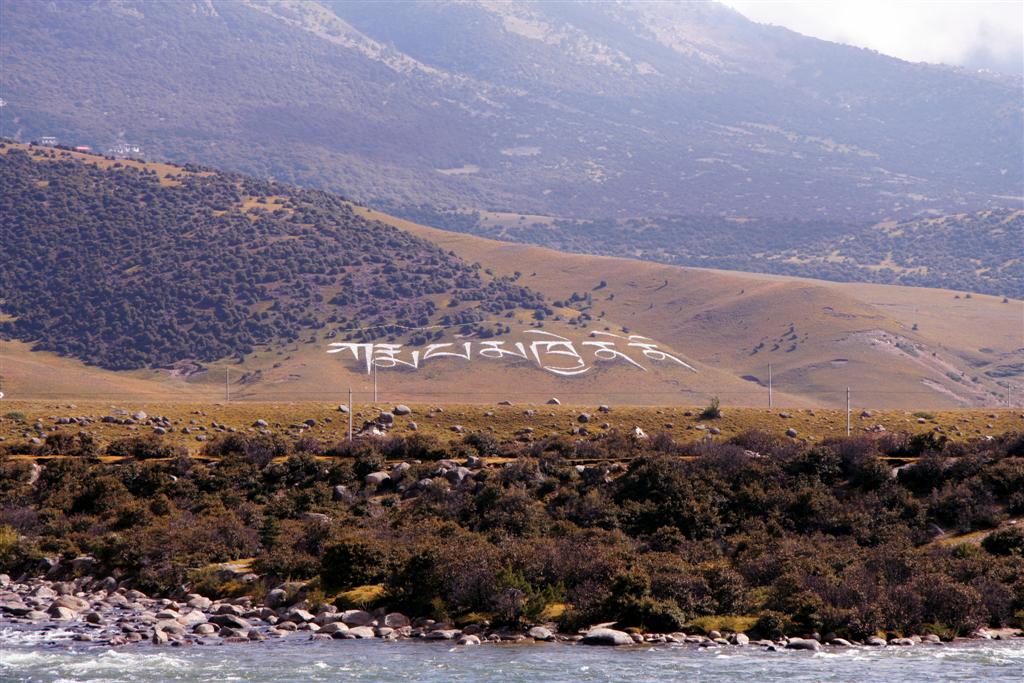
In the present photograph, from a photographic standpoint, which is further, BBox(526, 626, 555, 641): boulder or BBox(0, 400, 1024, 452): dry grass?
BBox(0, 400, 1024, 452): dry grass

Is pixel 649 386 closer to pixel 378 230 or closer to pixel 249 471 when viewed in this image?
pixel 378 230

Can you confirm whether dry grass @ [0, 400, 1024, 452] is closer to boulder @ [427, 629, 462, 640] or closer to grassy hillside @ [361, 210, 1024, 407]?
boulder @ [427, 629, 462, 640]

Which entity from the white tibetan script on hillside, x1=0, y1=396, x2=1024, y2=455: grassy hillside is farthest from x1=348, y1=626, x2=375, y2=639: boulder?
the white tibetan script on hillside

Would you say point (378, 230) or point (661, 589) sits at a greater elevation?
point (378, 230)


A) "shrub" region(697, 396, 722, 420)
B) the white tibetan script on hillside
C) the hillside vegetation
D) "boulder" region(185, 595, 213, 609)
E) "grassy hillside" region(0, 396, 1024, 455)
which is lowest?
"boulder" region(185, 595, 213, 609)

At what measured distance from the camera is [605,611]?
41562 mm

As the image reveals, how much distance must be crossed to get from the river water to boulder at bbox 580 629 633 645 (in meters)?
0.52

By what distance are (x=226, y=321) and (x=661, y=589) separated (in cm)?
11603

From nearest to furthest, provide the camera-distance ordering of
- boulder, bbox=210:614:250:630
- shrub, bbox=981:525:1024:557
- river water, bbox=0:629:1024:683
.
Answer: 1. river water, bbox=0:629:1024:683
2. boulder, bbox=210:614:250:630
3. shrub, bbox=981:525:1024:557

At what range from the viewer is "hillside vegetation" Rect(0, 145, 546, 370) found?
150500 millimetres

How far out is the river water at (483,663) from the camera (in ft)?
114

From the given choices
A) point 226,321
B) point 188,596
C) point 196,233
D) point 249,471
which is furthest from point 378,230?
point 188,596

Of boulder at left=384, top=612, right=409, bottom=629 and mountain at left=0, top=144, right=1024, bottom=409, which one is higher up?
mountain at left=0, top=144, right=1024, bottom=409

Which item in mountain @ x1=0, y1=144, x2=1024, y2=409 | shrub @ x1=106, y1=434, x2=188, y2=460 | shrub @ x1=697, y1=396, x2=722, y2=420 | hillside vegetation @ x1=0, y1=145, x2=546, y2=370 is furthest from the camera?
hillside vegetation @ x1=0, y1=145, x2=546, y2=370
